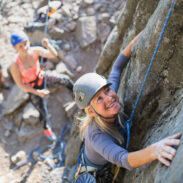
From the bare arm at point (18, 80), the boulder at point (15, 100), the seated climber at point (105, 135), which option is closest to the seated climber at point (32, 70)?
the bare arm at point (18, 80)

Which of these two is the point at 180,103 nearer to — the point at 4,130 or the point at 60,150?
the point at 60,150

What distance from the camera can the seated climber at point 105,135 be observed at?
1.77 metres

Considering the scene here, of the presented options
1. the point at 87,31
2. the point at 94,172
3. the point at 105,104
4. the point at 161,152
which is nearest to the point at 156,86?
the point at 105,104

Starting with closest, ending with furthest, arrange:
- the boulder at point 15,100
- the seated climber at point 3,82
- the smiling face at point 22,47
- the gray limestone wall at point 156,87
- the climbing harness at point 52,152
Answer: the gray limestone wall at point 156,87 < the smiling face at point 22,47 < the climbing harness at point 52,152 < the boulder at point 15,100 < the seated climber at point 3,82

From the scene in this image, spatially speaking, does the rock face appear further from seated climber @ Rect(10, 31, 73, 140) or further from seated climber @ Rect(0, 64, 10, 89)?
seated climber @ Rect(0, 64, 10, 89)

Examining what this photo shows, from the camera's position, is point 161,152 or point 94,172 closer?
point 161,152

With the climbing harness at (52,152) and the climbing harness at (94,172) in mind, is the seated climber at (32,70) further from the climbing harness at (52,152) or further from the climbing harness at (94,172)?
the climbing harness at (94,172)

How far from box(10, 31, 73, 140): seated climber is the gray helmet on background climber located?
2.69 metres

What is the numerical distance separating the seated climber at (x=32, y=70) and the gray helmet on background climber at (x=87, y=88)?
2690 millimetres

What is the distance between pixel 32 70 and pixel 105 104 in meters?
3.15

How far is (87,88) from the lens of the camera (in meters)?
2.52

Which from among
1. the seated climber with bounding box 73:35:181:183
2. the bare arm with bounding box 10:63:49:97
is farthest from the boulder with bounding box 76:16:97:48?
the seated climber with bounding box 73:35:181:183

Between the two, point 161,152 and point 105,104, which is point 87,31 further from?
point 161,152

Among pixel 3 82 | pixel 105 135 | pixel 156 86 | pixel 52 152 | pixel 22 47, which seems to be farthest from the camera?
pixel 3 82
